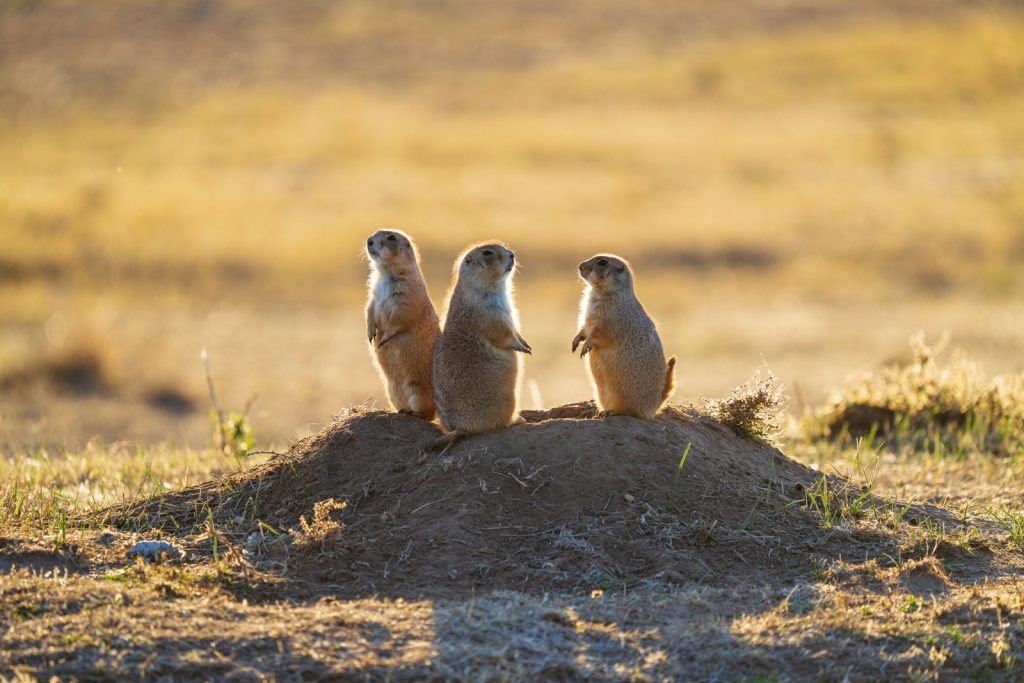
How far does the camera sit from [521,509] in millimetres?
6801

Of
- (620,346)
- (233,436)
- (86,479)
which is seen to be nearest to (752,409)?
(620,346)

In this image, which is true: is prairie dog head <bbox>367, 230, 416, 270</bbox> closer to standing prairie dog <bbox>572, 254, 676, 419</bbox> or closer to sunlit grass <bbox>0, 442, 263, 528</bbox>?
standing prairie dog <bbox>572, 254, 676, 419</bbox>

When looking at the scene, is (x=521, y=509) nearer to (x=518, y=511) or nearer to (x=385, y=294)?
(x=518, y=511)

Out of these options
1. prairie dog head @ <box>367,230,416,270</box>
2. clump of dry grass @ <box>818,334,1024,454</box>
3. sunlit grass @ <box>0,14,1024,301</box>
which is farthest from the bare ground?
sunlit grass @ <box>0,14,1024,301</box>

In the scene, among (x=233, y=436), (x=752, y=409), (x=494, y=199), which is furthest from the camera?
(x=494, y=199)

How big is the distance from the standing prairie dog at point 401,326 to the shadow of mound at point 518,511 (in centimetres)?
29

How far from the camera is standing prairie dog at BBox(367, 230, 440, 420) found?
816 centimetres

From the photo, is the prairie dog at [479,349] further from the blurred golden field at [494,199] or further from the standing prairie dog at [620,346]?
the blurred golden field at [494,199]

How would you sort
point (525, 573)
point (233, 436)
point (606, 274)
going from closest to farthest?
A: 1. point (525, 573)
2. point (606, 274)
3. point (233, 436)

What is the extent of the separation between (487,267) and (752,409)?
6.45 feet

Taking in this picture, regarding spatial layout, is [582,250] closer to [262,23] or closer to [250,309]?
[250,309]

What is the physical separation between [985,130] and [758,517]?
1270 inches

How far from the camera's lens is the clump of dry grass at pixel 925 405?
33.7ft

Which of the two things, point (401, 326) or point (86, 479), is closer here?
point (401, 326)
